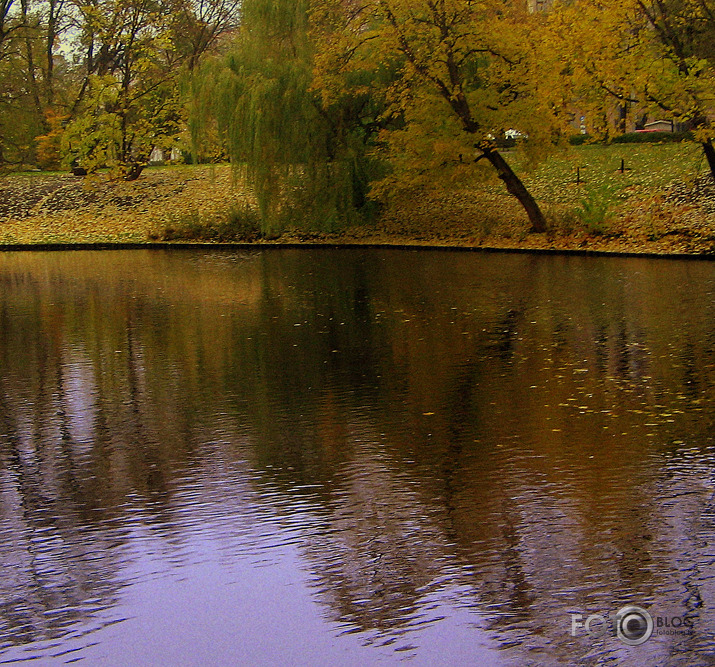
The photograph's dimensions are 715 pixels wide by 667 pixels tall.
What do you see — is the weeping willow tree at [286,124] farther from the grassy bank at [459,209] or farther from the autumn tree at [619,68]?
the autumn tree at [619,68]

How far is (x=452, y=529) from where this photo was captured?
23.4 feet

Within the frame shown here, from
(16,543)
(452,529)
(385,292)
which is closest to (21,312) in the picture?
(385,292)

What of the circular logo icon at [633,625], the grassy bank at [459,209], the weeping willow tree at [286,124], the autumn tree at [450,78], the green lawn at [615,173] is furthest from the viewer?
the green lawn at [615,173]

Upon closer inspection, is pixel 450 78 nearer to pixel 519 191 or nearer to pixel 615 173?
pixel 519 191

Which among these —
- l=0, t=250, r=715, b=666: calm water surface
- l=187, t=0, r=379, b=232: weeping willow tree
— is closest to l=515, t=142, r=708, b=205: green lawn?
l=187, t=0, r=379, b=232: weeping willow tree

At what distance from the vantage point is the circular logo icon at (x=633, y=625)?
5.42 meters

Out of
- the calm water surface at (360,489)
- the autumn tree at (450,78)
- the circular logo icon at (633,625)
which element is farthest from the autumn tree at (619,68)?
the circular logo icon at (633,625)

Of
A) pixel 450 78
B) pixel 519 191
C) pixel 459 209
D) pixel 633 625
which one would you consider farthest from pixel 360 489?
pixel 459 209

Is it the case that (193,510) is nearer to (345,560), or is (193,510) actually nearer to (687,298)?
(345,560)

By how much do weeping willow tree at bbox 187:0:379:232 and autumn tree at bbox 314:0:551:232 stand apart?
187cm

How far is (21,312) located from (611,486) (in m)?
15.1

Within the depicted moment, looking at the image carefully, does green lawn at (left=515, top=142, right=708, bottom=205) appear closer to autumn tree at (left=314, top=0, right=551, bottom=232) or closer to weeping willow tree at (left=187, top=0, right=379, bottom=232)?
autumn tree at (left=314, top=0, right=551, bottom=232)

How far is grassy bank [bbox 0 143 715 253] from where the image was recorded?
3084cm

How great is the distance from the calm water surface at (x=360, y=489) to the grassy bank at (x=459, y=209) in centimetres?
1357
